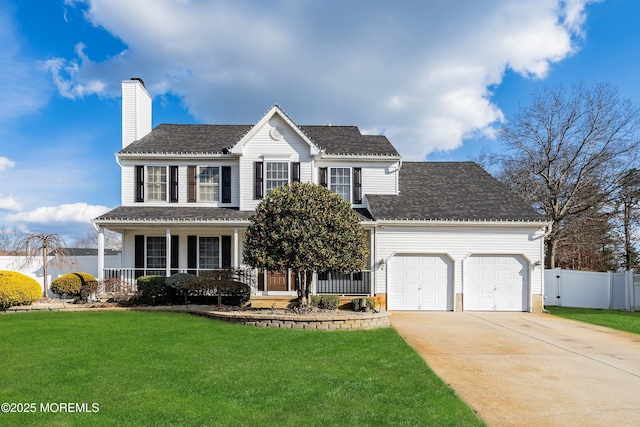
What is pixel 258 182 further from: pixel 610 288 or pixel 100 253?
pixel 610 288

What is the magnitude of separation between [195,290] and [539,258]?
13717 mm

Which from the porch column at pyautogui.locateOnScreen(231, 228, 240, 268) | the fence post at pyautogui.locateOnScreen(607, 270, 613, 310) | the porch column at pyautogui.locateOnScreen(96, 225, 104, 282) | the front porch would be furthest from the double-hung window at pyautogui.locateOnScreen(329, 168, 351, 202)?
the fence post at pyautogui.locateOnScreen(607, 270, 613, 310)

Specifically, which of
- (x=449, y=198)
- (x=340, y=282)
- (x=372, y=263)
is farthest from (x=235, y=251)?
(x=449, y=198)

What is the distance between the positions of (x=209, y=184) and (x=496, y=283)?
42.8 feet

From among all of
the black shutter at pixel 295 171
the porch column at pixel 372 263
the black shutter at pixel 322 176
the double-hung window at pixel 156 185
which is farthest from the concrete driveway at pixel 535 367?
the double-hung window at pixel 156 185

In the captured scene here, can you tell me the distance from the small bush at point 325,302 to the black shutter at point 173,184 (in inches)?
324

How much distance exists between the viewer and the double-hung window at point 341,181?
18234 mm

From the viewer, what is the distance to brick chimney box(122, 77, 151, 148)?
1903cm

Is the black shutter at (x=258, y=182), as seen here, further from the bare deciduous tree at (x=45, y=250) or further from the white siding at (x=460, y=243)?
the bare deciduous tree at (x=45, y=250)

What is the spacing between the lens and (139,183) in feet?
59.7

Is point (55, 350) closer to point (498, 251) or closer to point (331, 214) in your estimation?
point (331, 214)

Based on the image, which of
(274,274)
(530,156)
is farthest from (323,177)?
(530,156)

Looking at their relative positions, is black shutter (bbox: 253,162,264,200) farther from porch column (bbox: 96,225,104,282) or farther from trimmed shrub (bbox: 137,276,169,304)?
porch column (bbox: 96,225,104,282)

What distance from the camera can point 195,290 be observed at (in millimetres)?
15352
